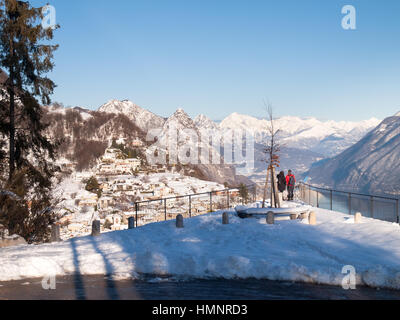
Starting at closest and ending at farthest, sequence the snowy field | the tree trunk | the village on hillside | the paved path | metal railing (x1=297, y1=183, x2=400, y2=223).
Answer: the paved path
the snowy field
the tree trunk
metal railing (x1=297, y1=183, x2=400, y2=223)
the village on hillside

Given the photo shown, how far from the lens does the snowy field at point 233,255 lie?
32.9 feet

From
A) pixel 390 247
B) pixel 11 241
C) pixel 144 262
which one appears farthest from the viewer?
pixel 11 241

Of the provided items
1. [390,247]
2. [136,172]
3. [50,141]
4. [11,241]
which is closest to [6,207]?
[11,241]

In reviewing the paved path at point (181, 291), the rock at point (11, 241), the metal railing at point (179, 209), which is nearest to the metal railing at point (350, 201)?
the metal railing at point (179, 209)

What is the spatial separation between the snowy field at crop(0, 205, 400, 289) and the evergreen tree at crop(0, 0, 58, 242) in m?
6.08

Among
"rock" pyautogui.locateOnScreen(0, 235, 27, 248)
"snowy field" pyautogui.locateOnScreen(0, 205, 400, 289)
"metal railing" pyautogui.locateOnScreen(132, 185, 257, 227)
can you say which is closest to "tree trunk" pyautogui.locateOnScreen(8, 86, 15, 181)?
"rock" pyautogui.locateOnScreen(0, 235, 27, 248)

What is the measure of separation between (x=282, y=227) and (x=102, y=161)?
495ft

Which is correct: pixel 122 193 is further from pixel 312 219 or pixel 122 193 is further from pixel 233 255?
pixel 233 255

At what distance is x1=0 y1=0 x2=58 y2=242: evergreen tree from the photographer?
20500 millimetres

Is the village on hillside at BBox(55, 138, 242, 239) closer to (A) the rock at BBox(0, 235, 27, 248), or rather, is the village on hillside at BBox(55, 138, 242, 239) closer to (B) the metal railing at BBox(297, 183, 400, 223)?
(B) the metal railing at BBox(297, 183, 400, 223)

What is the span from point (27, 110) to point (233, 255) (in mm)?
14624
